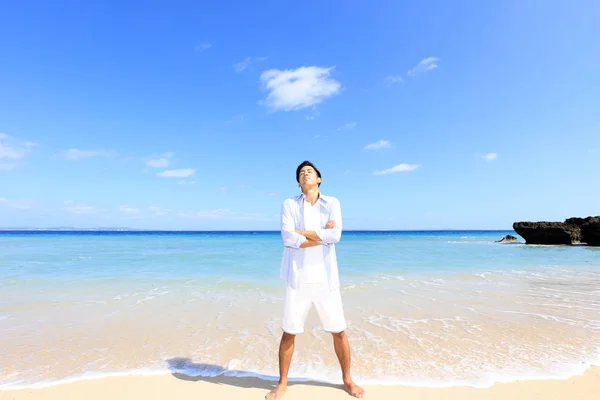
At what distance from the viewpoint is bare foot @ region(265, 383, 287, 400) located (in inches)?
134

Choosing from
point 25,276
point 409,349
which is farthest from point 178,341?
point 25,276

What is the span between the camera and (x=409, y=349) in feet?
16.1

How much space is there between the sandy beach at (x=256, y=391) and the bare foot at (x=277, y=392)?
75 mm

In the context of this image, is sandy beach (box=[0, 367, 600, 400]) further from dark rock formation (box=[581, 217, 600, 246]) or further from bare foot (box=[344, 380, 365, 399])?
dark rock formation (box=[581, 217, 600, 246])

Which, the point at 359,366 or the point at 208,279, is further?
the point at 208,279

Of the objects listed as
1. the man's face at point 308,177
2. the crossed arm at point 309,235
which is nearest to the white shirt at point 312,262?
the crossed arm at point 309,235

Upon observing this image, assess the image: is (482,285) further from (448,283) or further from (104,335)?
(104,335)

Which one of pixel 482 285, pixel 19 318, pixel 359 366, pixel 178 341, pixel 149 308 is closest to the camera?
pixel 359 366

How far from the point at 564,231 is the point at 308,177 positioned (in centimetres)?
4355

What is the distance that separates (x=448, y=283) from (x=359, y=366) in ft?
25.6

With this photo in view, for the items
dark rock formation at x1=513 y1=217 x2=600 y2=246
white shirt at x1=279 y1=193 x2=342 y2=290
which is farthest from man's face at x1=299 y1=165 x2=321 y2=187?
dark rock formation at x1=513 y1=217 x2=600 y2=246

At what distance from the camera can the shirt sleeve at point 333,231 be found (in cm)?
330

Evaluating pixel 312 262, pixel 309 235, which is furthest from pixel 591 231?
pixel 309 235

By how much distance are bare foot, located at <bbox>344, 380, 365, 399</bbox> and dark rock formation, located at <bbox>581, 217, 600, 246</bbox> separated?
42.5m
